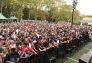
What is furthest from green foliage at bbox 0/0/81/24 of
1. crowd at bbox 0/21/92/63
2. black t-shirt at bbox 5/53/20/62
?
black t-shirt at bbox 5/53/20/62

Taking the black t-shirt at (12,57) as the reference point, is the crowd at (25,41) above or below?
below

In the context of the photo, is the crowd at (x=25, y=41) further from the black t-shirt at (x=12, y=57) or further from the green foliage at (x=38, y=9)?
the green foliage at (x=38, y=9)

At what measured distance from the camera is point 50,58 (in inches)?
449

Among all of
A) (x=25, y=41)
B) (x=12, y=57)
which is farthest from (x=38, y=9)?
(x=12, y=57)

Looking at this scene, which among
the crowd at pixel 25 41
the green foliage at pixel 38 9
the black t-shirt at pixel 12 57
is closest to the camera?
the black t-shirt at pixel 12 57

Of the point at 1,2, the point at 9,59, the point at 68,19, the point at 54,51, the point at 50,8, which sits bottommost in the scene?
the point at 68,19

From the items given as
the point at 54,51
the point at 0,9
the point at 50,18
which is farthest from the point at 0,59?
the point at 50,18

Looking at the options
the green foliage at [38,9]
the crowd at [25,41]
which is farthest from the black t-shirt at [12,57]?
the green foliage at [38,9]

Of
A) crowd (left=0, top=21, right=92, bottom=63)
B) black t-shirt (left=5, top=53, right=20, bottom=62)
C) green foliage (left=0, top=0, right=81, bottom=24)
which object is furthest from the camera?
green foliage (left=0, top=0, right=81, bottom=24)

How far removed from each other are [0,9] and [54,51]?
209ft

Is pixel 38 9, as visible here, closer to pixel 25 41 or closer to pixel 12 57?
pixel 25 41

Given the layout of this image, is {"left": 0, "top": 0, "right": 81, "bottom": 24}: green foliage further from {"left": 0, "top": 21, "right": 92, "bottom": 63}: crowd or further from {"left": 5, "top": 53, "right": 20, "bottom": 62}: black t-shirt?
{"left": 5, "top": 53, "right": 20, "bottom": 62}: black t-shirt

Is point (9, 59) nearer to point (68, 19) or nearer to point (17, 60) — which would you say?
point (17, 60)

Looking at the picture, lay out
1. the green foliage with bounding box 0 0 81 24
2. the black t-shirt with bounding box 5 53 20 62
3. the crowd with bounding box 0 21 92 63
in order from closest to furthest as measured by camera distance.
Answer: the black t-shirt with bounding box 5 53 20 62 → the crowd with bounding box 0 21 92 63 → the green foliage with bounding box 0 0 81 24
